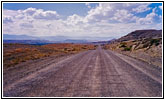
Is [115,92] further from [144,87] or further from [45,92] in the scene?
[45,92]

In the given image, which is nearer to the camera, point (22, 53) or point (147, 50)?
point (22, 53)

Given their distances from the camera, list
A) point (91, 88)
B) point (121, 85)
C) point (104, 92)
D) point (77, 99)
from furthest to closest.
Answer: point (121, 85) → point (91, 88) → point (104, 92) → point (77, 99)

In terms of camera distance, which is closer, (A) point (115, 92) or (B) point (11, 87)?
(A) point (115, 92)

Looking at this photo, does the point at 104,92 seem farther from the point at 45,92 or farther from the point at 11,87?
the point at 11,87

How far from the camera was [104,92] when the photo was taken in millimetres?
8242

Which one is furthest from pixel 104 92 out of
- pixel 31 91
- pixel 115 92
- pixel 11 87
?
pixel 11 87

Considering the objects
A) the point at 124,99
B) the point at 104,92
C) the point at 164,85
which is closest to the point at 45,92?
the point at 104,92

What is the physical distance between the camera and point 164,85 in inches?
380

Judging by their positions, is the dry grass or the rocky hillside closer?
the dry grass

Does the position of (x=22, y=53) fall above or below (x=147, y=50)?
below

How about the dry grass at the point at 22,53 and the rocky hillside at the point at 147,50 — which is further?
the rocky hillside at the point at 147,50

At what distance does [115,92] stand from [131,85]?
66.6 inches

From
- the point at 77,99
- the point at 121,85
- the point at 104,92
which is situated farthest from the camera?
the point at 121,85

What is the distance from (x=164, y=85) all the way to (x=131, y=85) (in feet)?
5.02
